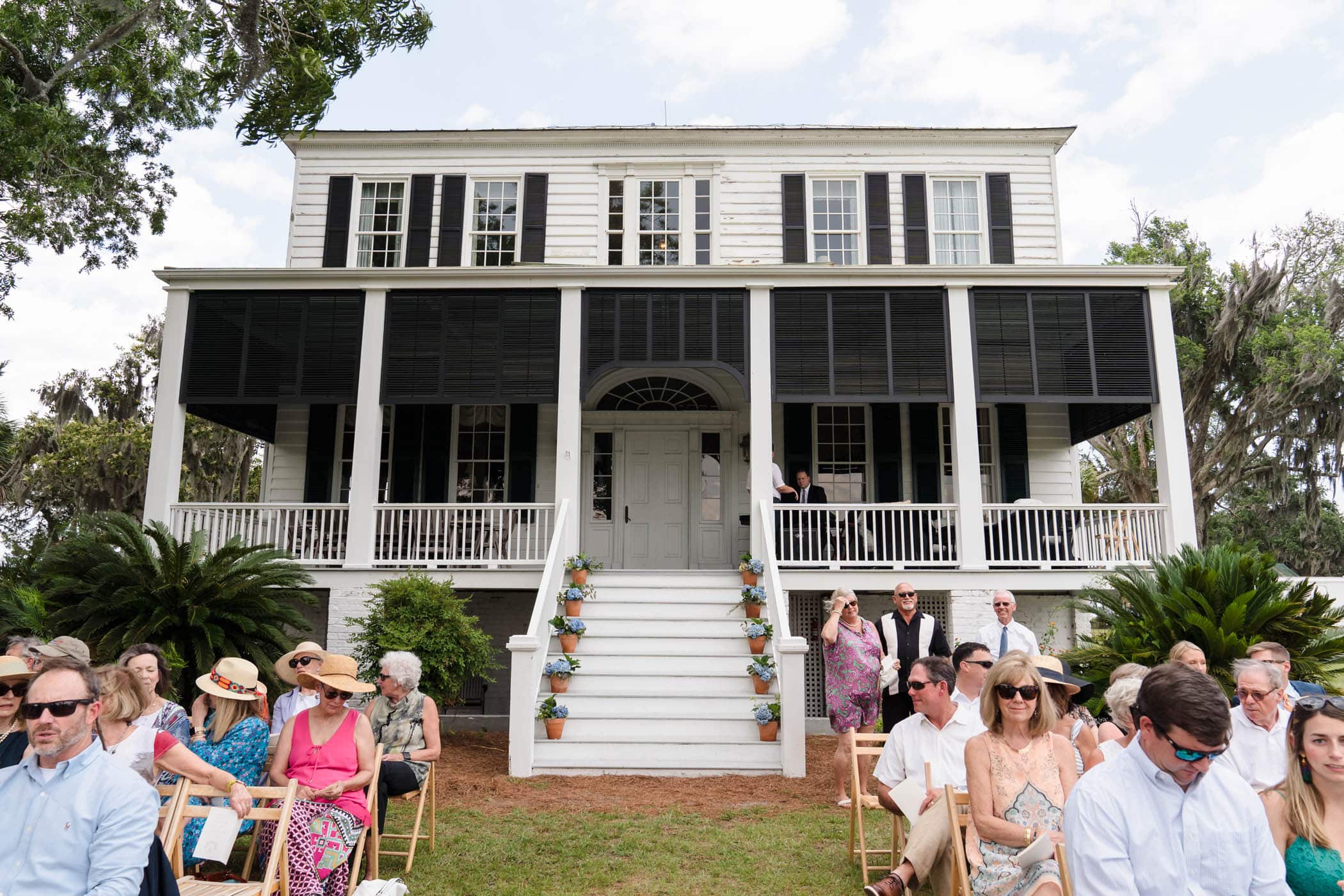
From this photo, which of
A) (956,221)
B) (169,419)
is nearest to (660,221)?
(956,221)

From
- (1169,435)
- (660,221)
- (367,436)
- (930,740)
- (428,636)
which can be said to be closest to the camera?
(930,740)

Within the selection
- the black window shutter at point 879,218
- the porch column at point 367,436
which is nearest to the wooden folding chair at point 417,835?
the porch column at point 367,436

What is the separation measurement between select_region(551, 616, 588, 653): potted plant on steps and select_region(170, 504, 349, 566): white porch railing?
11.6ft

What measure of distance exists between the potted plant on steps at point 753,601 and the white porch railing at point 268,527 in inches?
212

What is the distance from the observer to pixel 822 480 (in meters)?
14.8

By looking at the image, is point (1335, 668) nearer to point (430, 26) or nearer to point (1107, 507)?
point (1107, 507)

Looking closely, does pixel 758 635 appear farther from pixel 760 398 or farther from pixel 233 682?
pixel 233 682

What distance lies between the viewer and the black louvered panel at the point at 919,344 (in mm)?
12617

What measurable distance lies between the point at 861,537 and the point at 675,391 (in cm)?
394

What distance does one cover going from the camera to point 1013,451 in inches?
571

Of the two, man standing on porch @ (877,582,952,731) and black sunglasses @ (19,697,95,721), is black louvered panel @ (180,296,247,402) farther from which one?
black sunglasses @ (19,697,95,721)

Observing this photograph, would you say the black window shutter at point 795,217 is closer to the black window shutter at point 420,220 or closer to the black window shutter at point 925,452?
the black window shutter at point 925,452

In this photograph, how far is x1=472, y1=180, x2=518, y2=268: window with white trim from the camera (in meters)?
15.4

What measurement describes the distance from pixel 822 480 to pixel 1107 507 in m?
4.16
